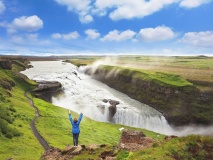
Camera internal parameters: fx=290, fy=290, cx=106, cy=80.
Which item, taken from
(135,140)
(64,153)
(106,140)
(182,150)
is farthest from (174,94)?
(182,150)

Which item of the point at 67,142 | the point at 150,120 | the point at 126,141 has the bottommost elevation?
the point at 150,120

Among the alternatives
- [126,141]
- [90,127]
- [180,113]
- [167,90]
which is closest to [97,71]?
[167,90]

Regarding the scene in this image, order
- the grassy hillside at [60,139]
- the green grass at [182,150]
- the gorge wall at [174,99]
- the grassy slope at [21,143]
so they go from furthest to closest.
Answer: the gorge wall at [174,99] → the grassy slope at [21,143] → the grassy hillside at [60,139] → the green grass at [182,150]

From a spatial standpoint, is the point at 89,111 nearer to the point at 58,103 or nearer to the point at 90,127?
the point at 58,103

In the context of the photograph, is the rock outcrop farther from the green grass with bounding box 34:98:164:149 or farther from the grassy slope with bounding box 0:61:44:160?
the grassy slope with bounding box 0:61:44:160

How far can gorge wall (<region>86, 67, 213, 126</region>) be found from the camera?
89688 mm

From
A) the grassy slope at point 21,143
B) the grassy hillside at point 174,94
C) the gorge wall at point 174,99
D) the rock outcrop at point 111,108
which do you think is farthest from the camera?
the grassy hillside at point 174,94

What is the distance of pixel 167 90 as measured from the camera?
103 metres

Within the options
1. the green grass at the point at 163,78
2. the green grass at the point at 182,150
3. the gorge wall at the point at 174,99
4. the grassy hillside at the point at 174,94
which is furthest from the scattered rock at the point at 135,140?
the green grass at the point at 163,78

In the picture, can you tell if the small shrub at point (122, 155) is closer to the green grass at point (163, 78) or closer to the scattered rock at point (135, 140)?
the scattered rock at point (135, 140)

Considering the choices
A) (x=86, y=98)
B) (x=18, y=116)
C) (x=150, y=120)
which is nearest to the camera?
(x=18, y=116)

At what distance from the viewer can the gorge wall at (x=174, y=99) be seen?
8969 centimetres

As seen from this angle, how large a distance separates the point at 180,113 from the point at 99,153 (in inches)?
2869

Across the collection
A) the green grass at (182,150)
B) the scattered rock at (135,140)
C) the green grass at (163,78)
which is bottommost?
the green grass at (163,78)
